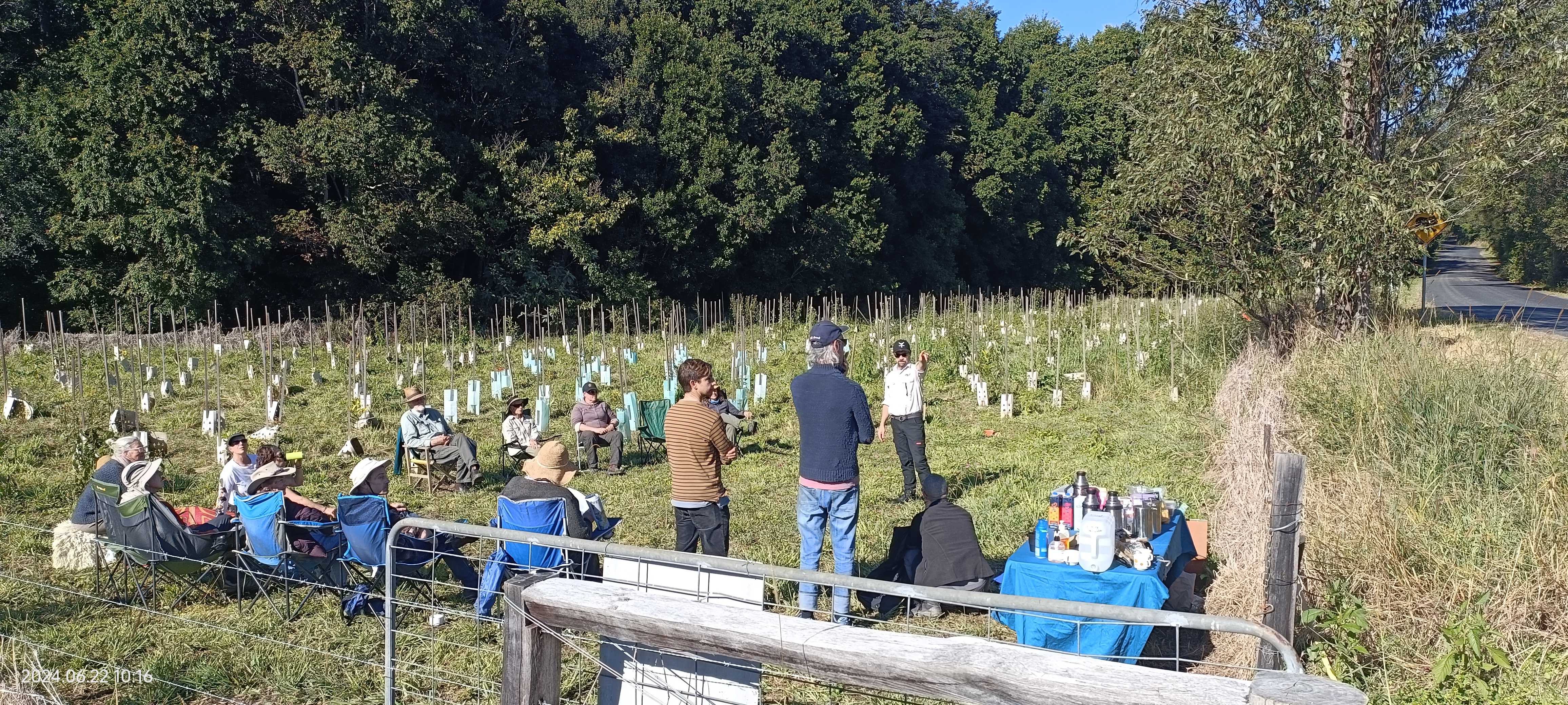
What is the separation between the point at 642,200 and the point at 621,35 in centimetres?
443

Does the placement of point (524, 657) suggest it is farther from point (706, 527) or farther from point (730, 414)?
point (730, 414)

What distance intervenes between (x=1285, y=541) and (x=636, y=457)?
7.10 m

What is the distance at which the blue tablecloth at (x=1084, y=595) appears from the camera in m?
4.71

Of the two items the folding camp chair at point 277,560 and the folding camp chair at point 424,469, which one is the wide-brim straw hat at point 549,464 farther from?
the folding camp chair at point 424,469

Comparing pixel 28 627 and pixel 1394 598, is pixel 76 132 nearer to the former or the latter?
pixel 28 627

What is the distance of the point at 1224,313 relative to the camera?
14828 mm

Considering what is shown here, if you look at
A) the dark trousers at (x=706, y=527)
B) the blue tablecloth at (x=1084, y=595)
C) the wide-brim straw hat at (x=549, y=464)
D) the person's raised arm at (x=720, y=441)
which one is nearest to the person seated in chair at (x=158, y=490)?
the wide-brim straw hat at (x=549, y=464)

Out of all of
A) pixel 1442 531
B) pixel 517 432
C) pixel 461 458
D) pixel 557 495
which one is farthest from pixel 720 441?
pixel 517 432

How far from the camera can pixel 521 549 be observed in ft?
17.9

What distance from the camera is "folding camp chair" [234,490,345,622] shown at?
553 centimetres

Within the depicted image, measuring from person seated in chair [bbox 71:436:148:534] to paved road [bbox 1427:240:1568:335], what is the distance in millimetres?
10812

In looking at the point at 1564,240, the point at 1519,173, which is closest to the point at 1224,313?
the point at 1519,173
